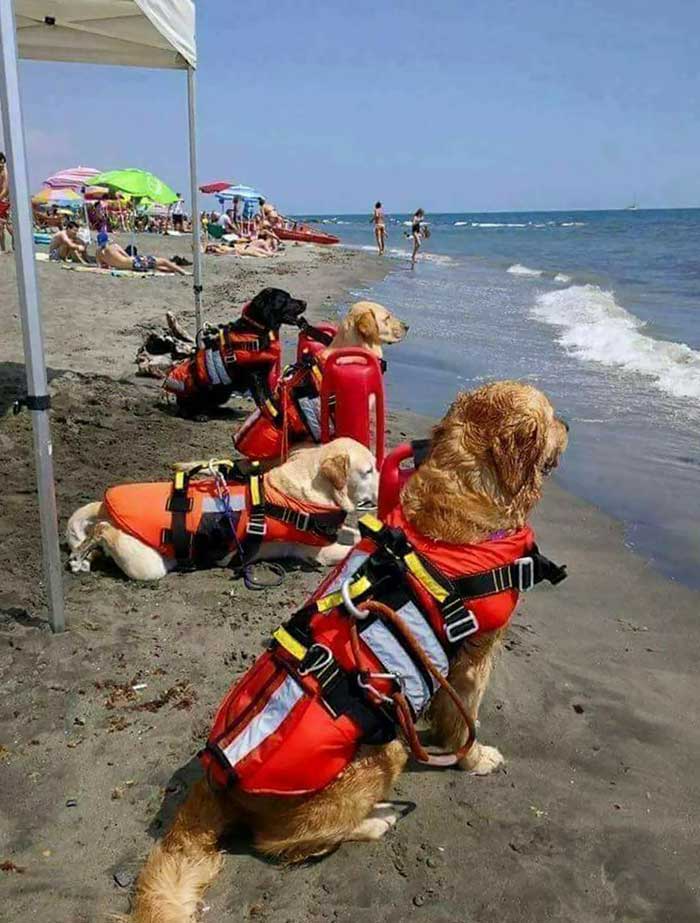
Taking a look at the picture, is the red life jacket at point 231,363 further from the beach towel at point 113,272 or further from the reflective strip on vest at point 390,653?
the beach towel at point 113,272

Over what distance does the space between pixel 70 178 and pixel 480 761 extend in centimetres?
3979

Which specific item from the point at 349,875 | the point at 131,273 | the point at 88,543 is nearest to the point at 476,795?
the point at 349,875

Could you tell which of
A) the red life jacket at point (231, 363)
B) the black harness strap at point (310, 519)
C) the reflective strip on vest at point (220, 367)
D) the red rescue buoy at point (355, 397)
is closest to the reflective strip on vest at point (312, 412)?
the red rescue buoy at point (355, 397)

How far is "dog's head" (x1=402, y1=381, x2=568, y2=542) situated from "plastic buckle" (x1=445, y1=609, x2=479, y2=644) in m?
0.30

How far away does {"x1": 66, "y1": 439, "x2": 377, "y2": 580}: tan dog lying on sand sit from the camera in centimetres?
497

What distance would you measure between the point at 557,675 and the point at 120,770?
2325 millimetres

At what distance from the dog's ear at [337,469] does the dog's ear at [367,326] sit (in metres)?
2.27

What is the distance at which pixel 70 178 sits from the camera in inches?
1463

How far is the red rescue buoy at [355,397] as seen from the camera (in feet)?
19.6

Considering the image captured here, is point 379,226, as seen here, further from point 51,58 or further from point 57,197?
point 51,58

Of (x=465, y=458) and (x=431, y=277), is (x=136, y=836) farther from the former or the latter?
(x=431, y=277)

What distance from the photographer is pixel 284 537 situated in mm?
5250

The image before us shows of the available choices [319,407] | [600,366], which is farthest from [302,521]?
[600,366]

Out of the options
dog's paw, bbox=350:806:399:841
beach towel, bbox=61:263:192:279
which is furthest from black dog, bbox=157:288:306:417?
beach towel, bbox=61:263:192:279
